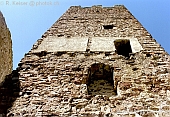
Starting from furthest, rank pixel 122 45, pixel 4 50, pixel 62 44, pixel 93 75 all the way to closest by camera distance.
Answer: pixel 4 50 < pixel 122 45 < pixel 62 44 < pixel 93 75

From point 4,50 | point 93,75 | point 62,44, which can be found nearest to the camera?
point 93,75

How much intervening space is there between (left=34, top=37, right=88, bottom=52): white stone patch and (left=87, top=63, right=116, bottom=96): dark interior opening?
2.03ft

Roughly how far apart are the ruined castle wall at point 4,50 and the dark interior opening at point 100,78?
285 cm

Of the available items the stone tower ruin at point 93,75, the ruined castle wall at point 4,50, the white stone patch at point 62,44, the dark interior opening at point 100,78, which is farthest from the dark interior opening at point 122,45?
the ruined castle wall at point 4,50

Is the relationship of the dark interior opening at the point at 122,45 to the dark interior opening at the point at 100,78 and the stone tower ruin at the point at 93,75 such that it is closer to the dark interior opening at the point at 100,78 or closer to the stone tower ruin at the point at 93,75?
the stone tower ruin at the point at 93,75

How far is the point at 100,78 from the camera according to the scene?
426 cm

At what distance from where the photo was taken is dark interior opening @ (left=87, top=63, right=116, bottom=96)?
13.1ft

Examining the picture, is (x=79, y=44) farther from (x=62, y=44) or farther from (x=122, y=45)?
(x=122, y=45)

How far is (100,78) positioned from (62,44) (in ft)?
3.85

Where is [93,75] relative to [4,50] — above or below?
below

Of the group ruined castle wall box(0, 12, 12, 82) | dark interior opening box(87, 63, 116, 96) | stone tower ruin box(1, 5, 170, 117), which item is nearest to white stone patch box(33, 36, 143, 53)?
stone tower ruin box(1, 5, 170, 117)

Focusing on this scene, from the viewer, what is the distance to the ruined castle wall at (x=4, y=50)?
6.50 metres

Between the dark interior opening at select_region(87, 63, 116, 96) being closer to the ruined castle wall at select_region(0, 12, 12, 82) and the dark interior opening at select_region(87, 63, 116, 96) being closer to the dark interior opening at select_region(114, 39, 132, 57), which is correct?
the dark interior opening at select_region(114, 39, 132, 57)

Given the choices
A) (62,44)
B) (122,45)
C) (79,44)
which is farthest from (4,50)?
(122,45)
